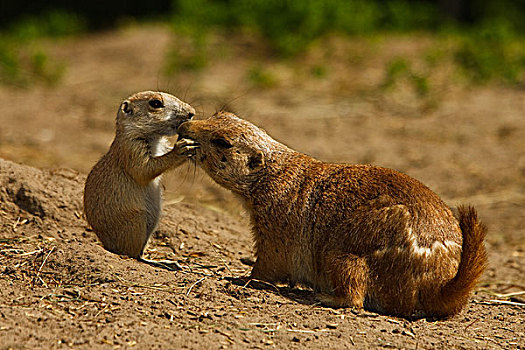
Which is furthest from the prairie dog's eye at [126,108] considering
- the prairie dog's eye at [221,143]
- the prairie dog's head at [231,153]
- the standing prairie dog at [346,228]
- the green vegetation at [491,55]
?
the green vegetation at [491,55]

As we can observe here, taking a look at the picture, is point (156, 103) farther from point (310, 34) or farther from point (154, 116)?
point (310, 34)

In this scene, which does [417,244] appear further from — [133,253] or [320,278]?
[133,253]

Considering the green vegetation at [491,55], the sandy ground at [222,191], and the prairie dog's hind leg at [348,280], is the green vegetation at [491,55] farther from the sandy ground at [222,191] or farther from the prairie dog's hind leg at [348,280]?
the prairie dog's hind leg at [348,280]

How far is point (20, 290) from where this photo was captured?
4348mm

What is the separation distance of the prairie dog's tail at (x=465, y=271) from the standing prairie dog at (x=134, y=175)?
6.45 feet

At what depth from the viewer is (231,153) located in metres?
4.85

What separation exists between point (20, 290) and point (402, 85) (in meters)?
9.78

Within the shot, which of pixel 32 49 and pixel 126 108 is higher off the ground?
pixel 32 49

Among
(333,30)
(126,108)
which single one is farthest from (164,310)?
(333,30)

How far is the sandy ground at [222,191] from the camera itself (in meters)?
4.07

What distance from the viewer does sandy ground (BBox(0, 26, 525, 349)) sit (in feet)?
13.4

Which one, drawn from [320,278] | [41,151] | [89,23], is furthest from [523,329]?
[89,23]

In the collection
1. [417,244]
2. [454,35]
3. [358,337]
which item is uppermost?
[454,35]

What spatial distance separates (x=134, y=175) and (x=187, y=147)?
1.89 ft
